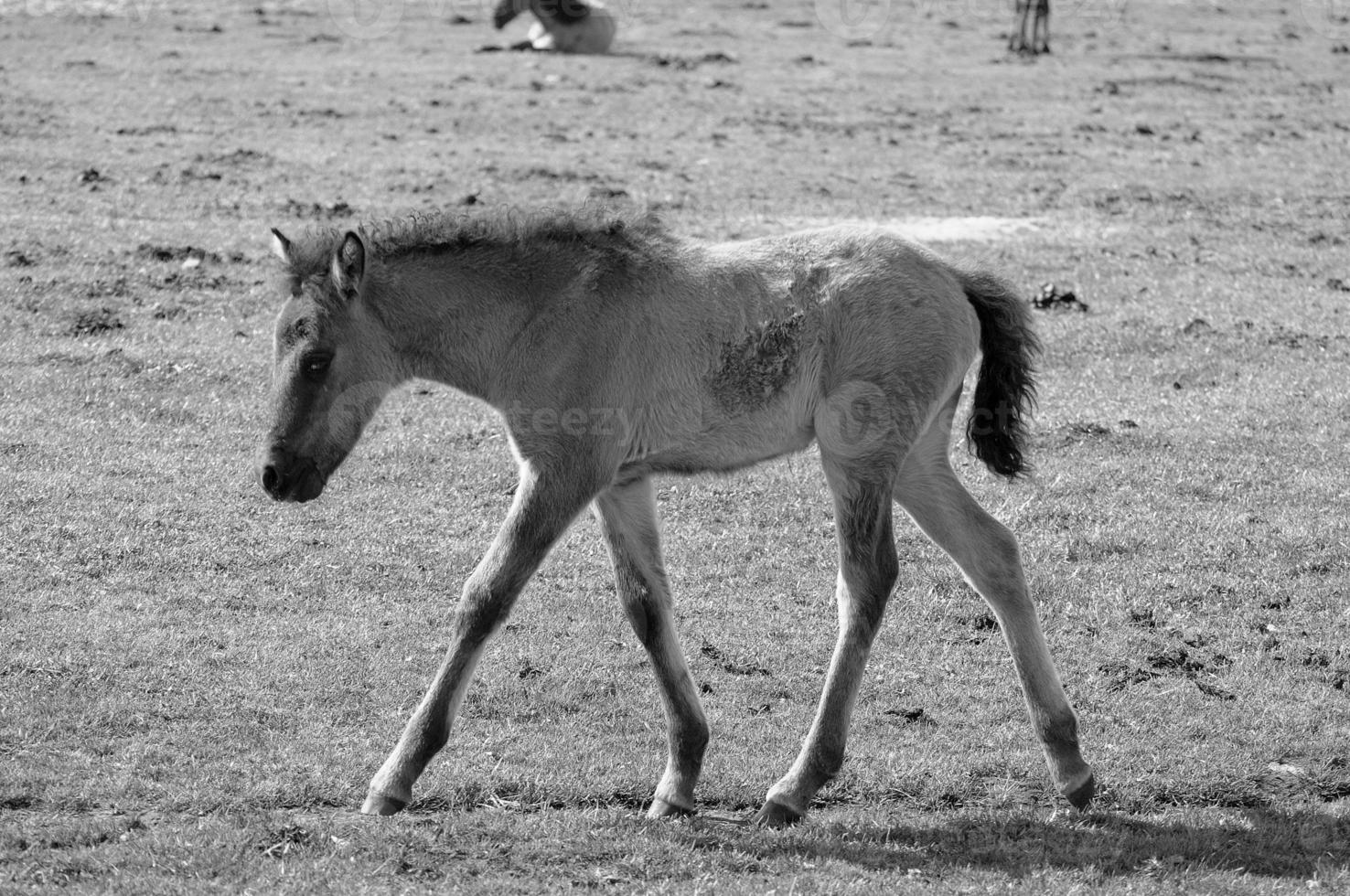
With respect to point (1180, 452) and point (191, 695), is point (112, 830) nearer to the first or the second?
point (191, 695)

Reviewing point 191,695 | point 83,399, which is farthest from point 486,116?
point 191,695

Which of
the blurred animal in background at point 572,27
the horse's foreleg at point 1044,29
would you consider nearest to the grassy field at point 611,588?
the blurred animal in background at point 572,27

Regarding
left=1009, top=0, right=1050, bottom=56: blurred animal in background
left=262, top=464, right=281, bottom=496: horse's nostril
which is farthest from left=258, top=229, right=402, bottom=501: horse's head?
left=1009, top=0, right=1050, bottom=56: blurred animal in background

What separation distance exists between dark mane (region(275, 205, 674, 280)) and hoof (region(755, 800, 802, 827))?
2.37 m

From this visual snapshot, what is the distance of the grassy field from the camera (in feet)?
20.6

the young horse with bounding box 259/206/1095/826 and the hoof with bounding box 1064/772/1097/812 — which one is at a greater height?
the young horse with bounding box 259/206/1095/826

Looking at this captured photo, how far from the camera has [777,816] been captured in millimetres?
6441

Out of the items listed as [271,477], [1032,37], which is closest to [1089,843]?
[271,477]

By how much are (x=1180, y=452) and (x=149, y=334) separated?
25.8 ft

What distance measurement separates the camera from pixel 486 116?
21.2 m

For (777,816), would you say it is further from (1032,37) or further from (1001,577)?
(1032,37)

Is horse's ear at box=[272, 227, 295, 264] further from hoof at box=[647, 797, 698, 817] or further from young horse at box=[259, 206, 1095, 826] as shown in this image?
hoof at box=[647, 797, 698, 817]

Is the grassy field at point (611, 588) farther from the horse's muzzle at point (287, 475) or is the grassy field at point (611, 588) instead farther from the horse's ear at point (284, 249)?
the horse's ear at point (284, 249)

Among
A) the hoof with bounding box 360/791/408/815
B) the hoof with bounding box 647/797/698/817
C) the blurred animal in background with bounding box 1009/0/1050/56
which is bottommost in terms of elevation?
the blurred animal in background with bounding box 1009/0/1050/56
